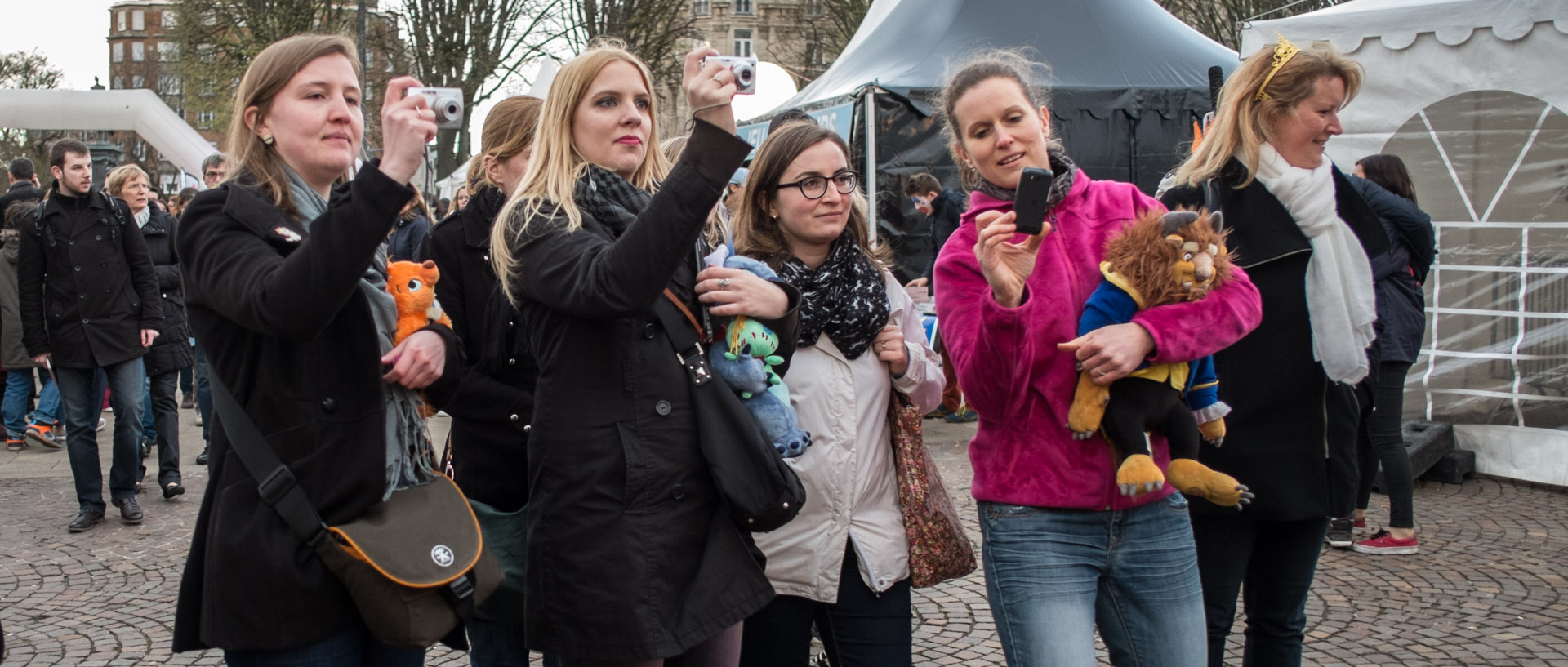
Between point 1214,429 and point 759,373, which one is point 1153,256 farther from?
point 759,373

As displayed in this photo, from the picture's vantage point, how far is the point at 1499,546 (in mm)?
5957

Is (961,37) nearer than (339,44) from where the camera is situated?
No

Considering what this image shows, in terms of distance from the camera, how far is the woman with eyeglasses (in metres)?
2.81

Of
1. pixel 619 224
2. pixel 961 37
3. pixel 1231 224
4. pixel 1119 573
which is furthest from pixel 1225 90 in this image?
pixel 961 37

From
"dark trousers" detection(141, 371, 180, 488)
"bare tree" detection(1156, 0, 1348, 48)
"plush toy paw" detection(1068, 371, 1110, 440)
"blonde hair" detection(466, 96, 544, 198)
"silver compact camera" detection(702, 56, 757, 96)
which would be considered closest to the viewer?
"silver compact camera" detection(702, 56, 757, 96)

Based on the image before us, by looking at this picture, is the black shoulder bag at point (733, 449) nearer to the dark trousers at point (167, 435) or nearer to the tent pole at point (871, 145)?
the dark trousers at point (167, 435)

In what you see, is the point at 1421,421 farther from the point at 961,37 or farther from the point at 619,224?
the point at 619,224

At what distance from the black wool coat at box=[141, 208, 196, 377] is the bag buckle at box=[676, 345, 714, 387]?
5.83m

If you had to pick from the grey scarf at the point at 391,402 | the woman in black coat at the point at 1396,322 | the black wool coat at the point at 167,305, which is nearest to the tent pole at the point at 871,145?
the woman in black coat at the point at 1396,322

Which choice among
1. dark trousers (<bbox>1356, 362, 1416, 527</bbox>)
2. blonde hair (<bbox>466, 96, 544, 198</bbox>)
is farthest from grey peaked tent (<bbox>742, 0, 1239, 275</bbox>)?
blonde hair (<bbox>466, 96, 544, 198</bbox>)

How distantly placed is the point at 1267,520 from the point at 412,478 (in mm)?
1976

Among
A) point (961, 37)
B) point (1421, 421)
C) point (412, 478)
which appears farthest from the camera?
point (961, 37)

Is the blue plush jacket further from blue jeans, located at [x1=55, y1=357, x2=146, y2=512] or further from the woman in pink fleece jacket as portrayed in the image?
blue jeans, located at [x1=55, y1=357, x2=146, y2=512]

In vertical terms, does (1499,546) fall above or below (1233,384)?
below
